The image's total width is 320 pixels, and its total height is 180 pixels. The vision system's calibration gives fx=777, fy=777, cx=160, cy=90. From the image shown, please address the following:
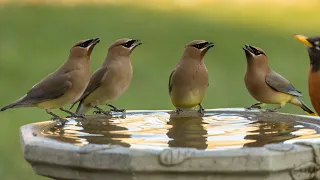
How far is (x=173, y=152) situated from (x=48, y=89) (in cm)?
159

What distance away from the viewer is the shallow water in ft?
12.1

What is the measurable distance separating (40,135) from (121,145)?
1.58 feet

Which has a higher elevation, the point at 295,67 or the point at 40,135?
the point at 40,135

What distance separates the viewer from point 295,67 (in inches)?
569

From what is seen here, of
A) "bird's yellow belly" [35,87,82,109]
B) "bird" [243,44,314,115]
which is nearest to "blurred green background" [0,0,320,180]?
"bird's yellow belly" [35,87,82,109]

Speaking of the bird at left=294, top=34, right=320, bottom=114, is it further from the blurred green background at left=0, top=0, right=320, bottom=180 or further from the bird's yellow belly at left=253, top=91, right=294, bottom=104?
the blurred green background at left=0, top=0, right=320, bottom=180

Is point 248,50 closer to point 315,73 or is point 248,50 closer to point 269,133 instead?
point 269,133

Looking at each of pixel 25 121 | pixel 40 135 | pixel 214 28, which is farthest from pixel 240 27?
pixel 40 135

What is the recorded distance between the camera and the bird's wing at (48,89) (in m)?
4.57

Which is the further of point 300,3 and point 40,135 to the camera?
point 300,3

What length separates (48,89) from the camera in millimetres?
4602

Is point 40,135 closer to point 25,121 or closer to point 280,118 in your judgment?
point 280,118

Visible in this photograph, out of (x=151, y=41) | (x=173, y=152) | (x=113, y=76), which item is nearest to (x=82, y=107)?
(x=113, y=76)

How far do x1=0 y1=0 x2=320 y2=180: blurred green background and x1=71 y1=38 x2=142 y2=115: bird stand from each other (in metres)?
3.55
